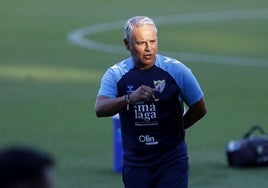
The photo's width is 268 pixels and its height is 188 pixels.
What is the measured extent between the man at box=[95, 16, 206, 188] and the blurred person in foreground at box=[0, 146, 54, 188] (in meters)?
3.48

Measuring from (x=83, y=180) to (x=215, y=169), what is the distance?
5.02 feet

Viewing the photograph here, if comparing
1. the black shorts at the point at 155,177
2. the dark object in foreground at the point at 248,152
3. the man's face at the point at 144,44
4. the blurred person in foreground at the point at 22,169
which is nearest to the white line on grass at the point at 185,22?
the dark object in foreground at the point at 248,152

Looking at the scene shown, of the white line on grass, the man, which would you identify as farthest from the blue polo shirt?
the white line on grass

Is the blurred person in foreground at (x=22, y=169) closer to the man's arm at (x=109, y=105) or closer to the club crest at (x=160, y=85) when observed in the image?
the man's arm at (x=109, y=105)

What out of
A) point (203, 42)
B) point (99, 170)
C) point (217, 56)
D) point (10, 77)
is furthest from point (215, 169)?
point (203, 42)

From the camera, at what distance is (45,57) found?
21.8 meters

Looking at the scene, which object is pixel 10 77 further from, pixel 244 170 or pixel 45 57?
pixel 244 170

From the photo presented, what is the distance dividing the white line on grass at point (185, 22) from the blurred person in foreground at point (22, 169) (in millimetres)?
18583

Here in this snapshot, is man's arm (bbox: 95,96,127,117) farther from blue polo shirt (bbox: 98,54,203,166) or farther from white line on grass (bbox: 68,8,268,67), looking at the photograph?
white line on grass (bbox: 68,8,268,67)

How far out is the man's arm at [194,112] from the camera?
5.96 metres

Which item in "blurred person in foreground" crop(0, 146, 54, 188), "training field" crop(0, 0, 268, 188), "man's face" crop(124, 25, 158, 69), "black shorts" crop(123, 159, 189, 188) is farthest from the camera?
"training field" crop(0, 0, 268, 188)

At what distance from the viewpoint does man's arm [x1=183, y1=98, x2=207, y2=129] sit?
596cm

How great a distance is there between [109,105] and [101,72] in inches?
539

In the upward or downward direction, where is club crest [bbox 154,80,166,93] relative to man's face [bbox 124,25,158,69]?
downward
